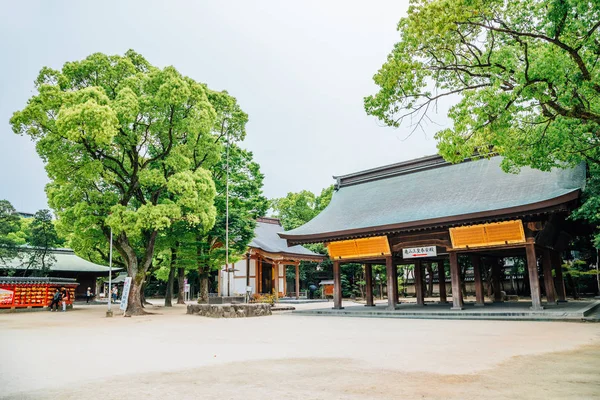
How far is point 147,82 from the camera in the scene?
18094 mm

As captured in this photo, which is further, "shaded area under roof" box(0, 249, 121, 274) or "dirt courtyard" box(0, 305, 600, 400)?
"shaded area under roof" box(0, 249, 121, 274)

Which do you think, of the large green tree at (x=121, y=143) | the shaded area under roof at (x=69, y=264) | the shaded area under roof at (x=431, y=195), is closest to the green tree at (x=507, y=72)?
the shaded area under roof at (x=431, y=195)

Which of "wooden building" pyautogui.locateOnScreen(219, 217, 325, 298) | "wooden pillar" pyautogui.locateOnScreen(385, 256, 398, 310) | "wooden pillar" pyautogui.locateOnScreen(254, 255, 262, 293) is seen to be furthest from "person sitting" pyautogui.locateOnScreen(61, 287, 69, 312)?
"wooden pillar" pyautogui.locateOnScreen(385, 256, 398, 310)

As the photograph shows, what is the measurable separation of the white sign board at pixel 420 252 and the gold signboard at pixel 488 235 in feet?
2.58

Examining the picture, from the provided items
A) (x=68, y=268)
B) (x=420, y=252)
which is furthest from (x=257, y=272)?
(x=420, y=252)

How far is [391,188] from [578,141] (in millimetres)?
10229

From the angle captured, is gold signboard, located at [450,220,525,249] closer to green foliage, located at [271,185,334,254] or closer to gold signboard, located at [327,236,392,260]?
gold signboard, located at [327,236,392,260]

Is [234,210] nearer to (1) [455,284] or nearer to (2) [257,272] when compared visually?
(2) [257,272]

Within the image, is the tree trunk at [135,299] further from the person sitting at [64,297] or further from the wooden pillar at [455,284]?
the wooden pillar at [455,284]

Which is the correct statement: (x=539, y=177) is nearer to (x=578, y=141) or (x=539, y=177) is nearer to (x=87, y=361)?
(x=578, y=141)

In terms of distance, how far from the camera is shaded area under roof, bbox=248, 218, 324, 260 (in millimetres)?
29641

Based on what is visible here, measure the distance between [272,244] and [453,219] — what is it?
774 inches

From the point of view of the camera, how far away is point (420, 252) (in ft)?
50.6

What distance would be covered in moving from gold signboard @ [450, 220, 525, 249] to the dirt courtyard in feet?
12.3
